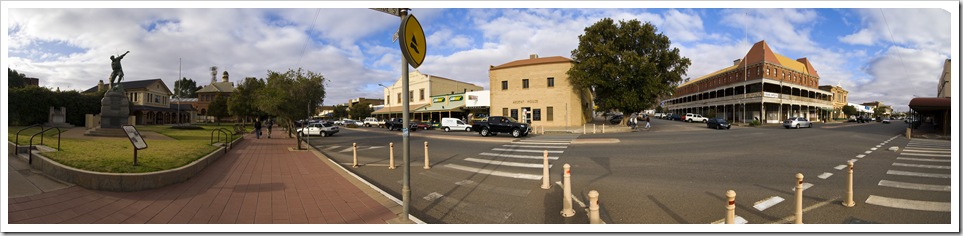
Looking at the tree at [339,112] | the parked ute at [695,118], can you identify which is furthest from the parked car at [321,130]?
the tree at [339,112]

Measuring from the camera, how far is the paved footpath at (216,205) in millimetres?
4102

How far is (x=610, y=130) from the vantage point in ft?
95.1

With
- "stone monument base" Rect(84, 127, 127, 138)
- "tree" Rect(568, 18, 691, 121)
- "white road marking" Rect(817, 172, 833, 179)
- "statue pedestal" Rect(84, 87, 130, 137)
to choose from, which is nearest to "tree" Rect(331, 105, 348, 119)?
"tree" Rect(568, 18, 691, 121)

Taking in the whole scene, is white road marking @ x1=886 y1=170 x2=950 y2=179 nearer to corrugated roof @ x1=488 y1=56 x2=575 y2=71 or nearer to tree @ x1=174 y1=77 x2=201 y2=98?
tree @ x1=174 y1=77 x2=201 y2=98

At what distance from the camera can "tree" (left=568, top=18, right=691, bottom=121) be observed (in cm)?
2934

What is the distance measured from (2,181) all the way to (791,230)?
9366 mm

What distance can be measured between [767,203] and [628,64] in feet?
86.0

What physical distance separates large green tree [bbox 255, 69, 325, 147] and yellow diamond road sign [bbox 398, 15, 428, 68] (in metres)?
14.3

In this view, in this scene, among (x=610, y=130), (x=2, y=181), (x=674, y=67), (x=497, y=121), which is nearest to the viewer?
(x=2, y=181)

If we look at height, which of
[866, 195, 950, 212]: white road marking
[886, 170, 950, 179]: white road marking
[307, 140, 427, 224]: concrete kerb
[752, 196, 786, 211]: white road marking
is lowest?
[307, 140, 427, 224]: concrete kerb

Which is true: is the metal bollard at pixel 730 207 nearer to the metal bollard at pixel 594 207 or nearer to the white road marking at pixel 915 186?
the metal bollard at pixel 594 207

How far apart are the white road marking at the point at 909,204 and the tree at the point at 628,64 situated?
2511cm

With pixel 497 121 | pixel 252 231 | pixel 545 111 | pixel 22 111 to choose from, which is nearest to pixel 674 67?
pixel 545 111

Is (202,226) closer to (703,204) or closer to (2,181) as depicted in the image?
(2,181)
